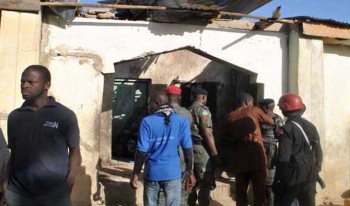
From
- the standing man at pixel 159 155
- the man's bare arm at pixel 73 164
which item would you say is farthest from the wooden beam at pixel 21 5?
the man's bare arm at pixel 73 164

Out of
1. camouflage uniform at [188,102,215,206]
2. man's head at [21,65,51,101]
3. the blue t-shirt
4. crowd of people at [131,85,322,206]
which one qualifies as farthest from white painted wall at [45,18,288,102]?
man's head at [21,65,51,101]

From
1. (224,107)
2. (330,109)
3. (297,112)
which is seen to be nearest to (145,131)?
(297,112)

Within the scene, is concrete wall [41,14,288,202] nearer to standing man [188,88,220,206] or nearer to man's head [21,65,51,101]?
standing man [188,88,220,206]

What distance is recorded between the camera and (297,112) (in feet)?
15.5

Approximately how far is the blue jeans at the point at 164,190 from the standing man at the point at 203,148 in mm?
1537

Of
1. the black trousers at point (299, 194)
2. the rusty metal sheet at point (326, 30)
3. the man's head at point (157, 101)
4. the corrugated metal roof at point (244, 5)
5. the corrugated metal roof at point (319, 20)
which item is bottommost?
the black trousers at point (299, 194)

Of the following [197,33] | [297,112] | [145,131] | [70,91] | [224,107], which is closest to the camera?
[145,131]

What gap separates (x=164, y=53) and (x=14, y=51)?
8.64 ft

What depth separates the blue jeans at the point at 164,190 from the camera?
14.4 ft

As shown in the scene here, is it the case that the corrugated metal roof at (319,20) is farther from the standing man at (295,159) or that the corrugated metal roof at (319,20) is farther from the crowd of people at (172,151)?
the standing man at (295,159)

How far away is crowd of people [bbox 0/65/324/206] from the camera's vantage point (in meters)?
3.21

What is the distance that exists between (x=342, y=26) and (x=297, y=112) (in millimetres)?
3624

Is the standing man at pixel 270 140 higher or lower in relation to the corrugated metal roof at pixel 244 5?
lower

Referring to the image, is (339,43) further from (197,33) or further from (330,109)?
(197,33)
